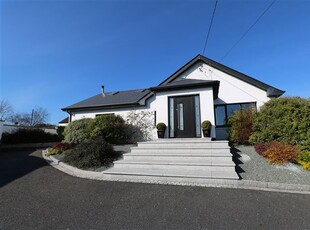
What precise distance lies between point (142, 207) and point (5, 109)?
1776 inches

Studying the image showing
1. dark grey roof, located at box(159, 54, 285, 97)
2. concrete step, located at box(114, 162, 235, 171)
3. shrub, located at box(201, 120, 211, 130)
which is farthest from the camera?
dark grey roof, located at box(159, 54, 285, 97)

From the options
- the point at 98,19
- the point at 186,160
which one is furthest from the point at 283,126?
the point at 98,19

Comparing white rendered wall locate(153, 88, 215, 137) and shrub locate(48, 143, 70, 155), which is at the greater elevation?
white rendered wall locate(153, 88, 215, 137)

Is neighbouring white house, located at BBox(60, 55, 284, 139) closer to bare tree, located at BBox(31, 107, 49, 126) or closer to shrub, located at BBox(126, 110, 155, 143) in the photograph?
shrub, located at BBox(126, 110, 155, 143)

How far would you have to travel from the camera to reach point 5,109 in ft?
119

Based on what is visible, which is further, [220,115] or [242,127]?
[220,115]

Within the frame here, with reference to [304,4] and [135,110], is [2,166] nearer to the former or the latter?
[135,110]

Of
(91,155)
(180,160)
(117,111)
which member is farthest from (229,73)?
(91,155)

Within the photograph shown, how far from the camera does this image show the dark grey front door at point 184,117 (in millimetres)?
9727

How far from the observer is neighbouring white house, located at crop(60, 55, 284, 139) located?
31.8 ft

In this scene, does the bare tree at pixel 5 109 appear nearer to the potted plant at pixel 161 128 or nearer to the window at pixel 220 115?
the potted plant at pixel 161 128

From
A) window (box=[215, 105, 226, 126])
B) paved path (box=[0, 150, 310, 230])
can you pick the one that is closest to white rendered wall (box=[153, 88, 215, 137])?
window (box=[215, 105, 226, 126])

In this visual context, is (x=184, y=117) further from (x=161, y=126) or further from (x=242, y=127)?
(x=242, y=127)

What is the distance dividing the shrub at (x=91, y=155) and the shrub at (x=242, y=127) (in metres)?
6.20
